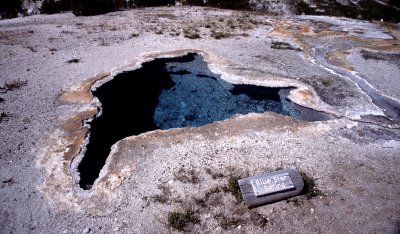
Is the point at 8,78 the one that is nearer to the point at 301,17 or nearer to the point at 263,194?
the point at 263,194

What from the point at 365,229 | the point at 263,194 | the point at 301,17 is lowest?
the point at 365,229

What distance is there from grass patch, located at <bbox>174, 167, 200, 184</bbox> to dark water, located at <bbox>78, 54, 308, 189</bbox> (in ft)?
6.92

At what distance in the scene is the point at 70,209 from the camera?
5523 millimetres

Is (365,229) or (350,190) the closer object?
(365,229)

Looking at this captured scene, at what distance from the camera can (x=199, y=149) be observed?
278 inches

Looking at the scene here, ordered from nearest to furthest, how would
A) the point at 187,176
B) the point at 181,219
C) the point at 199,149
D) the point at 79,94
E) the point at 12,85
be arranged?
1. the point at 181,219
2. the point at 187,176
3. the point at 199,149
4. the point at 79,94
5. the point at 12,85

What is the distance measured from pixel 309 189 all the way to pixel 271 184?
895 mm

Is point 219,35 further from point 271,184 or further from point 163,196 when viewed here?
point 163,196

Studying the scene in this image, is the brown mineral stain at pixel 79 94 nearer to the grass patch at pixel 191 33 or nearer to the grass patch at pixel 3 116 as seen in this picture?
the grass patch at pixel 3 116

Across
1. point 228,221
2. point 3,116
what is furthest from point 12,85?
point 228,221

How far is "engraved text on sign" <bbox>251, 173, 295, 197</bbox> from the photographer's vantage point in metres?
5.70

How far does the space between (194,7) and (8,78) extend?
13567mm

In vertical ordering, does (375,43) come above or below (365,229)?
above

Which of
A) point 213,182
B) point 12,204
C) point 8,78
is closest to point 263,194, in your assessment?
point 213,182
